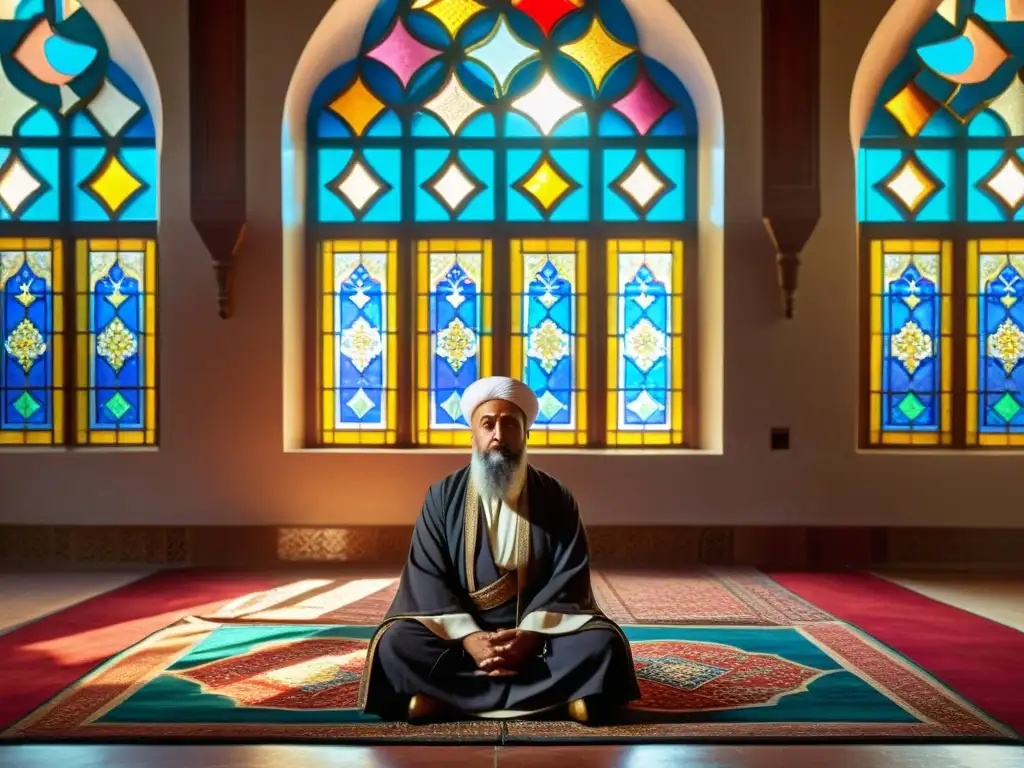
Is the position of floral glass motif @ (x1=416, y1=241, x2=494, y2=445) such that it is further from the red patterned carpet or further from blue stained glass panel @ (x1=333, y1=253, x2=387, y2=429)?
the red patterned carpet

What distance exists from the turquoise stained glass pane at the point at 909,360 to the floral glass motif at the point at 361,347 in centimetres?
308

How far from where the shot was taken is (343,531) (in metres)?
6.18

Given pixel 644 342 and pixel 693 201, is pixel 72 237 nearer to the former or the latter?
pixel 644 342

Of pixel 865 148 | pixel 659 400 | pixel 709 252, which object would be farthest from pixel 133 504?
pixel 865 148

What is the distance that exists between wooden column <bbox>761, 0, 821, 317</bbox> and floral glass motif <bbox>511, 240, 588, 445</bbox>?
1244 mm

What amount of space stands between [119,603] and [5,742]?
2121 mm

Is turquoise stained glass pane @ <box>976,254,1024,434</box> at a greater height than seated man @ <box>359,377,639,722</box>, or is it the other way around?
turquoise stained glass pane @ <box>976,254,1024,434</box>

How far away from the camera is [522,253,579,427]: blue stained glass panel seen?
21.3 feet

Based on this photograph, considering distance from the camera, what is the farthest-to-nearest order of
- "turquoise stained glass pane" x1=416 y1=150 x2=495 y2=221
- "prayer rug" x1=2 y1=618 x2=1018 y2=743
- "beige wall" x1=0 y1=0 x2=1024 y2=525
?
1. "turquoise stained glass pane" x1=416 y1=150 x2=495 y2=221
2. "beige wall" x1=0 y1=0 x2=1024 y2=525
3. "prayer rug" x1=2 y1=618 x2=1018 y2=743

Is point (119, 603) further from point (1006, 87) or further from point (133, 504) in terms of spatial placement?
point (1006, 87)

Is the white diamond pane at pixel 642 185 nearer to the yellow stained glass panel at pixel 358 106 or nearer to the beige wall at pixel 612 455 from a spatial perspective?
the beige wall at pixel 612 455

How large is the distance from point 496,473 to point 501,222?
3.51 metres

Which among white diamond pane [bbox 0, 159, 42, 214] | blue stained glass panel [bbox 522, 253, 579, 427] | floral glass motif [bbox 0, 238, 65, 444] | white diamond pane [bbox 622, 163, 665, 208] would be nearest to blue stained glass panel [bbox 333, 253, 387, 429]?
blue stained glass panel [bbox 522, 253, 579, 427]

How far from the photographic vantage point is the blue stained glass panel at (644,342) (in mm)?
6512
